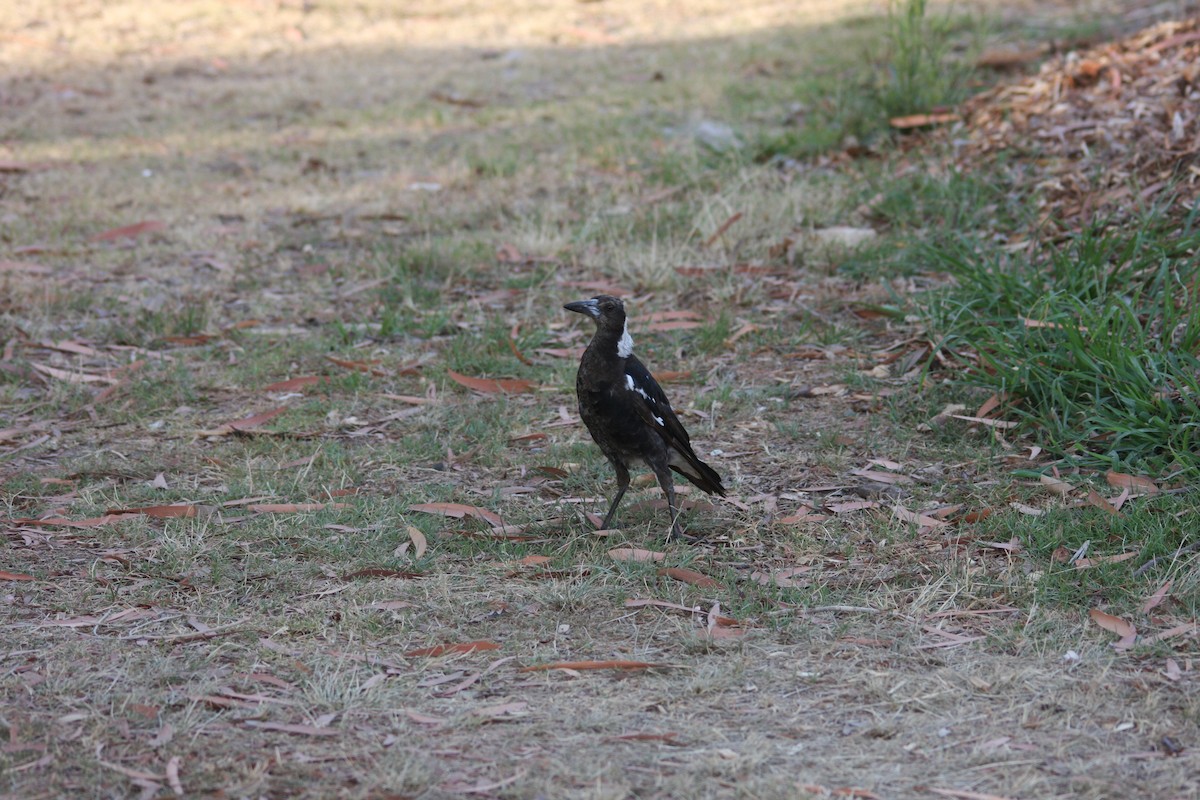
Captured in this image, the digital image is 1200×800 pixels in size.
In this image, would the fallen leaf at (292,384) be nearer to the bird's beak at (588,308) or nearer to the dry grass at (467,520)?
the dry grass at (467,520)

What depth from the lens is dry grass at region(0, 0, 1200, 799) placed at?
3.27 meters

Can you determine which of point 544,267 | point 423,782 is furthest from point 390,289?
point 423,782

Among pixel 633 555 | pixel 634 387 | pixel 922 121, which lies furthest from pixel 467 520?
pixel 922 121

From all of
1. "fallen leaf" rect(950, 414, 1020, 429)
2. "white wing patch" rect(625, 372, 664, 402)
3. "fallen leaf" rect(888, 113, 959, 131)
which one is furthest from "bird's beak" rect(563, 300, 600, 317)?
"fallen leaf" rect(888, 113, 959, 131)

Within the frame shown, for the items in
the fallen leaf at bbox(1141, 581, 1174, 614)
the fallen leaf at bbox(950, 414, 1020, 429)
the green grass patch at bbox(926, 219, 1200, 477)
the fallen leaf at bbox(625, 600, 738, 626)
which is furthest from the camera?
the fallen leaf at bbox(950, 414, 1020, 429)

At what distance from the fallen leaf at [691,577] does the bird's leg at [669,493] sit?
33cm

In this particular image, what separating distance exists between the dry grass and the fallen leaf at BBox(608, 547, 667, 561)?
0.30 ft

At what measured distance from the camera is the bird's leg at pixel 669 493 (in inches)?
184

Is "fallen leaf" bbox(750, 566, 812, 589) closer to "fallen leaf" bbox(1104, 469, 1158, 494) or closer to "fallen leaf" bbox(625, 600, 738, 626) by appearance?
"fallen leaf" bbox(625, 600, 738, 626)

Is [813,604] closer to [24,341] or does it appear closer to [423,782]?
[423,782]

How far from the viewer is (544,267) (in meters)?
7.41

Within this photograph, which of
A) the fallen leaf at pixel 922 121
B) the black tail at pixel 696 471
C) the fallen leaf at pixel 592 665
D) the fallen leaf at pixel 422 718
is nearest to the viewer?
the fallen leaf at pixel 422 718

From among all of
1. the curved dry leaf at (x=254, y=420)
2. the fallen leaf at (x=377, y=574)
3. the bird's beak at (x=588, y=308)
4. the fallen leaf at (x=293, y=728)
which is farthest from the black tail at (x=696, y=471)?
the curved dry leaf at (x=254, y=420)

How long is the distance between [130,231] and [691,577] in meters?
5.25
